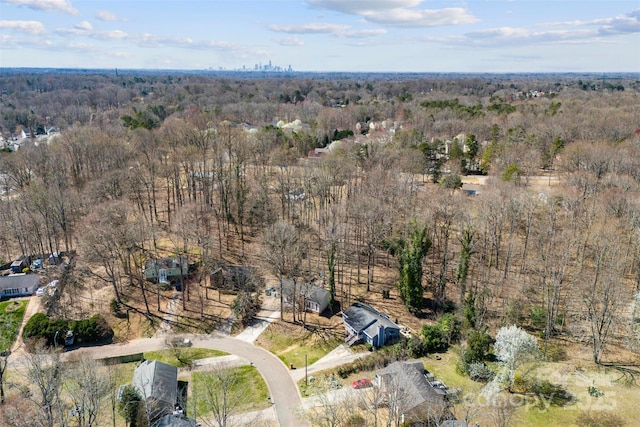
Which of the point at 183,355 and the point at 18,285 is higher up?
the point at 18,285

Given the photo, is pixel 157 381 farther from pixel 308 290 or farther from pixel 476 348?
pixel 476 348

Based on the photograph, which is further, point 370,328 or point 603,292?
point 370,328

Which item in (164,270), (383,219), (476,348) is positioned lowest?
(476,348)

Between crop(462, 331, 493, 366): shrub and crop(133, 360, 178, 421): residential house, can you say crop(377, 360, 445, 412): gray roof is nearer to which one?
crop(462, 331, 493, 366): shrub

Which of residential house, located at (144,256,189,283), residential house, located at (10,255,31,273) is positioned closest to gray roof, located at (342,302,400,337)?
Result: residential house, located at (144,256,189,283)

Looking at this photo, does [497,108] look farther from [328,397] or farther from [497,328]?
[328,397]

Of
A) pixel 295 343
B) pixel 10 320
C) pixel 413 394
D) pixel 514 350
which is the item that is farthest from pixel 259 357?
pixel 10 320
